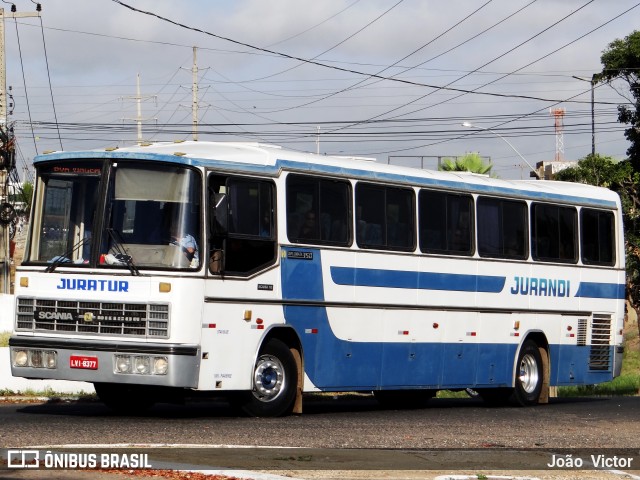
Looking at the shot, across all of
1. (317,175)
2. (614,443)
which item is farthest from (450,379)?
(614,443)

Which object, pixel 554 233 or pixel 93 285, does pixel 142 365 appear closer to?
pixel 93 285

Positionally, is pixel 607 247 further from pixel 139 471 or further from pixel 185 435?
pixel 139 471

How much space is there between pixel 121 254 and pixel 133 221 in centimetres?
41

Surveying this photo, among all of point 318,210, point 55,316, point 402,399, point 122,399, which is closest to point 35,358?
point 55,316

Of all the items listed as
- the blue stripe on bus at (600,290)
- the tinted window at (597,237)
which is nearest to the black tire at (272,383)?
the blue stripe on bus at (600,290)

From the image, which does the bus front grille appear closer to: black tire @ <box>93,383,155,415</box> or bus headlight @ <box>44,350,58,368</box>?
bus headlight @ <box>44,350,58,368</box>

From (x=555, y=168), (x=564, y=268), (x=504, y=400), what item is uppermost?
(x=555, y=168)

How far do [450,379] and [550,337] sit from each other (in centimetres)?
295

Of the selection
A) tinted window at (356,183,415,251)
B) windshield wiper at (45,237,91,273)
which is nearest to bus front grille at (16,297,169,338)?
windshield wiper at (45,237,91,273)

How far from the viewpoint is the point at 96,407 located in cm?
1858

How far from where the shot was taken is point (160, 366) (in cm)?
1500

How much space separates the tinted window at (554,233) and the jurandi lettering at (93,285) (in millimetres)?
8710

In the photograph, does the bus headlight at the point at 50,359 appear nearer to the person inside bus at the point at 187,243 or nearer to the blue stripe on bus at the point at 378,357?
the person inside bus at the point at 187,243

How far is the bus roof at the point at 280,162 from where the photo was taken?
15758 mm
